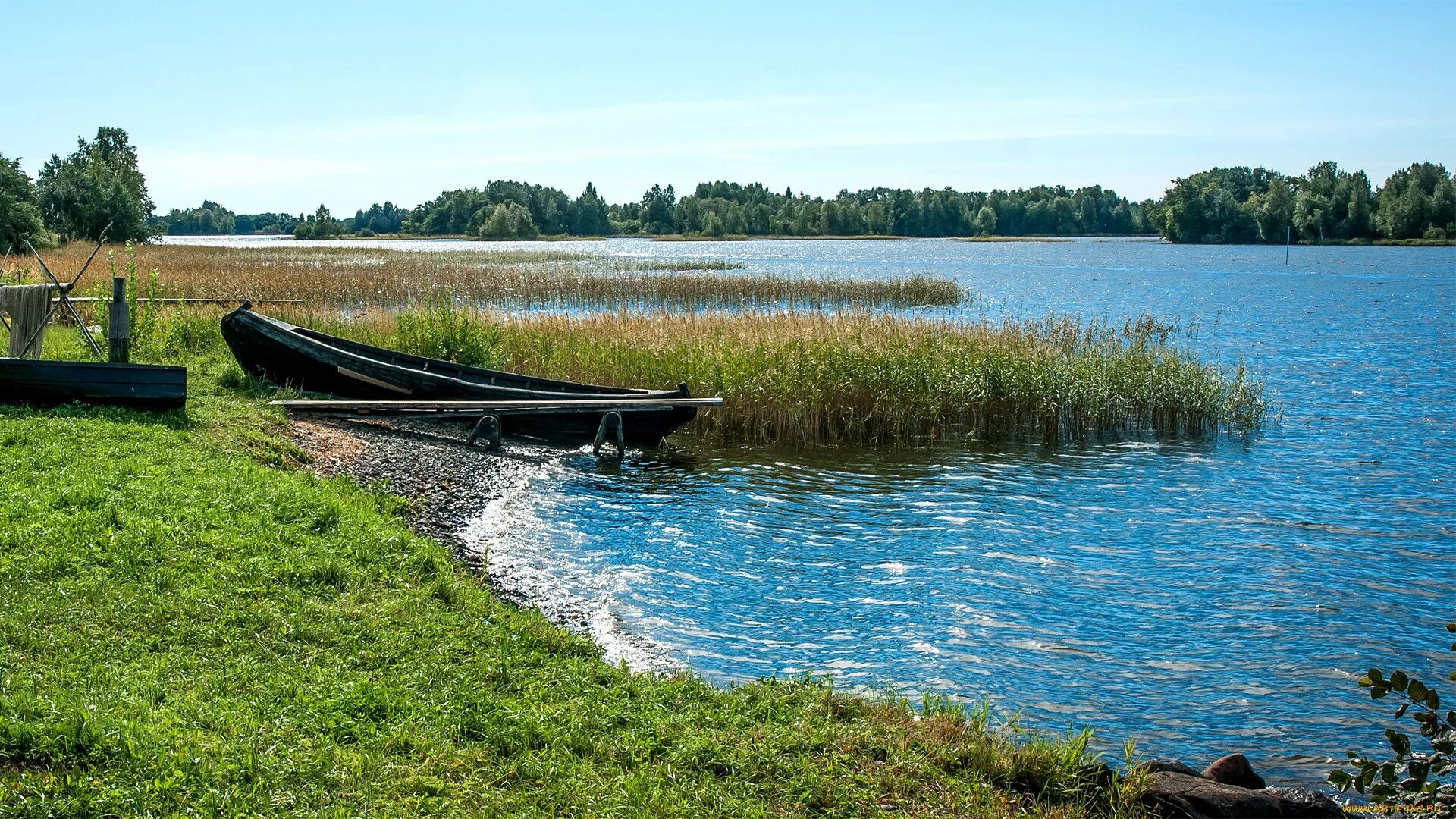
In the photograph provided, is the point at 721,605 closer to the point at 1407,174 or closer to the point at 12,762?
the point at 12,762

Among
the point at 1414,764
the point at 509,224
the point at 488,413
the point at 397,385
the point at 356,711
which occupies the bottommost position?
the point at 356,711

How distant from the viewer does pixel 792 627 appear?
30.2 feet

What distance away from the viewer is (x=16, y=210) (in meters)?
46.5

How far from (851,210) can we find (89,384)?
160809 millimetres

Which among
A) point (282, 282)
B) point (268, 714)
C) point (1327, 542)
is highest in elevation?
point (282, 282)

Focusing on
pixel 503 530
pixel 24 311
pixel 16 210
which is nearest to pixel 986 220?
pixel 16 210

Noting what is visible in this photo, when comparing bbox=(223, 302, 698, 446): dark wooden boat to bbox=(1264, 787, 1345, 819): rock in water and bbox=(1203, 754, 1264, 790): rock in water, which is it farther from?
bbox=(1264, 787, 1345, 819): rock in water

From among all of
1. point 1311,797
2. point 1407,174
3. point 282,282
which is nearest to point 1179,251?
point 1407,174

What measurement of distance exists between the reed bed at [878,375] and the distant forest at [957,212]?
358 feet

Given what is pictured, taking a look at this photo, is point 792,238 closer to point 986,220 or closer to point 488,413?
point 986,220

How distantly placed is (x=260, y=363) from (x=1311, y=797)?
16.0 metres

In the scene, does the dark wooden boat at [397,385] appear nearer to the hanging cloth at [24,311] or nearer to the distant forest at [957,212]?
the hanging cloth at [24,311]

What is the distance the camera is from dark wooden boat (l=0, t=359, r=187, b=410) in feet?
38.4

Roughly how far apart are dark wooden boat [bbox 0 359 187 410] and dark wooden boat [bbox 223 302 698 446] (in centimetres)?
507
